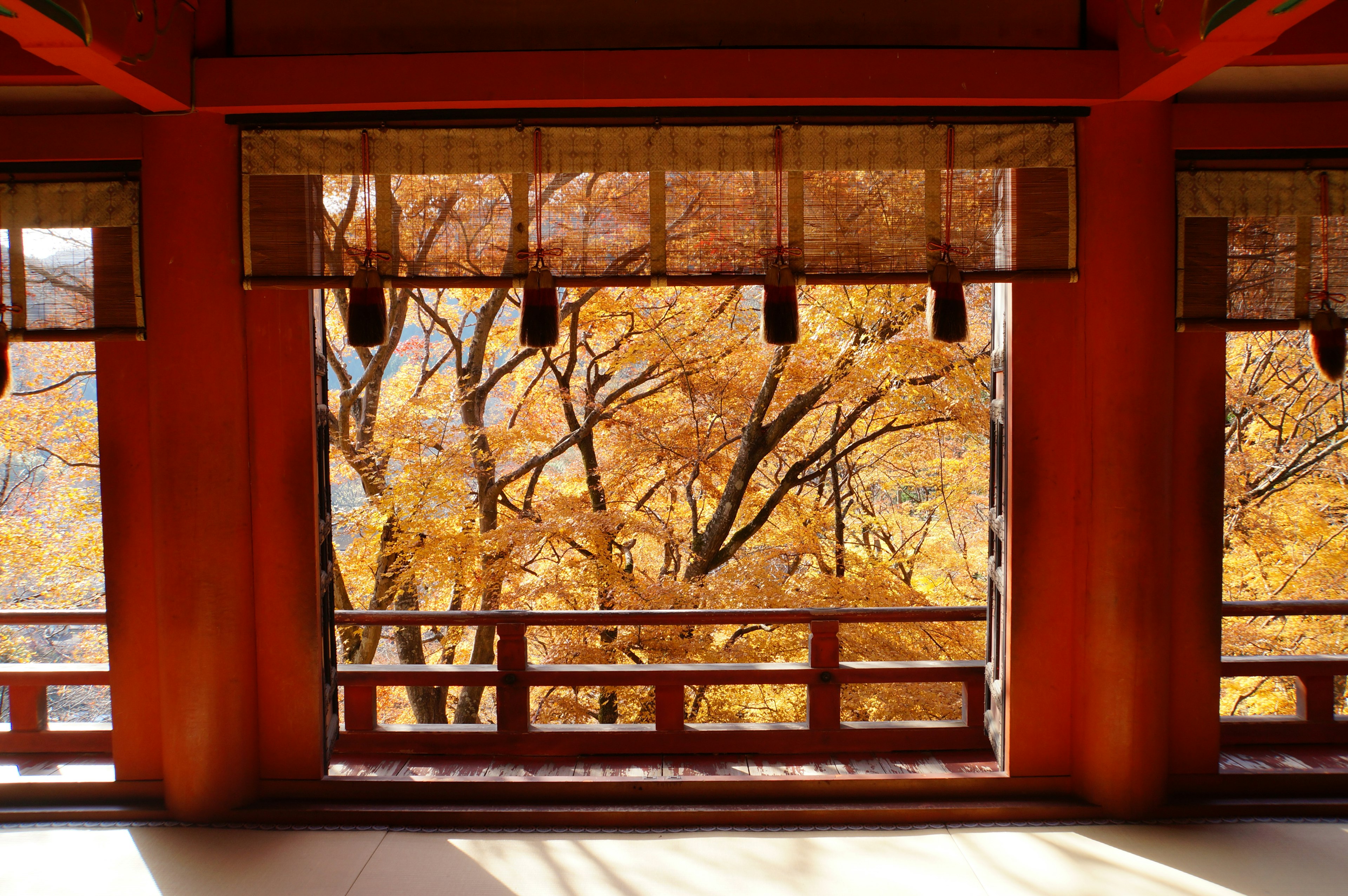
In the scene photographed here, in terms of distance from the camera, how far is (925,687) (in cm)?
676

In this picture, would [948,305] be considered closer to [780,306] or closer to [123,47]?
[780,306]

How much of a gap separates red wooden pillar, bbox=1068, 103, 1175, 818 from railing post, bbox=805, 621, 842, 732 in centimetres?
104

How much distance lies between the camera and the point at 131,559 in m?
3.15

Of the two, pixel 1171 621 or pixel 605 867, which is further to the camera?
pixel 1171 621

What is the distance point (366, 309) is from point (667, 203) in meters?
1.23

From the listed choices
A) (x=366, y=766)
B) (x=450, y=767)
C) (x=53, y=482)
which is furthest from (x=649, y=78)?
(x=53, y=482)

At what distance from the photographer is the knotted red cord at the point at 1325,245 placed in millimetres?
3047

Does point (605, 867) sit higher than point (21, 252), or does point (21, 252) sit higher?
point (21, 252)

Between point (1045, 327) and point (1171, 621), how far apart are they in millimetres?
1271

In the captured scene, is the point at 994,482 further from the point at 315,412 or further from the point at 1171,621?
the point at 315,412

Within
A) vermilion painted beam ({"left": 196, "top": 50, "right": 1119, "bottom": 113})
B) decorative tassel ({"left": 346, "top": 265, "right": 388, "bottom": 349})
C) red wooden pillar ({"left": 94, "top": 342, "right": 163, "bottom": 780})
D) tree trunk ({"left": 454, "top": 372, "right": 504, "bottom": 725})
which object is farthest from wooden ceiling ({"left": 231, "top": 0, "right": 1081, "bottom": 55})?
tree trunk ({"left": 454, "top": 372, "right": 504, "bottom": 725})

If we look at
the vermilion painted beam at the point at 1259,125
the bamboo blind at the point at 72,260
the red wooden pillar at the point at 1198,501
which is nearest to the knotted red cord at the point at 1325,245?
the vermilion painted beam at the point at 1259,125

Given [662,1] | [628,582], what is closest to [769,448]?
[628,582]

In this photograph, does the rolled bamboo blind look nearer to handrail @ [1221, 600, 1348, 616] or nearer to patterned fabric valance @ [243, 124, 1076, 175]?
patterned fabric valance @ [243, 124, 1076, 175]
